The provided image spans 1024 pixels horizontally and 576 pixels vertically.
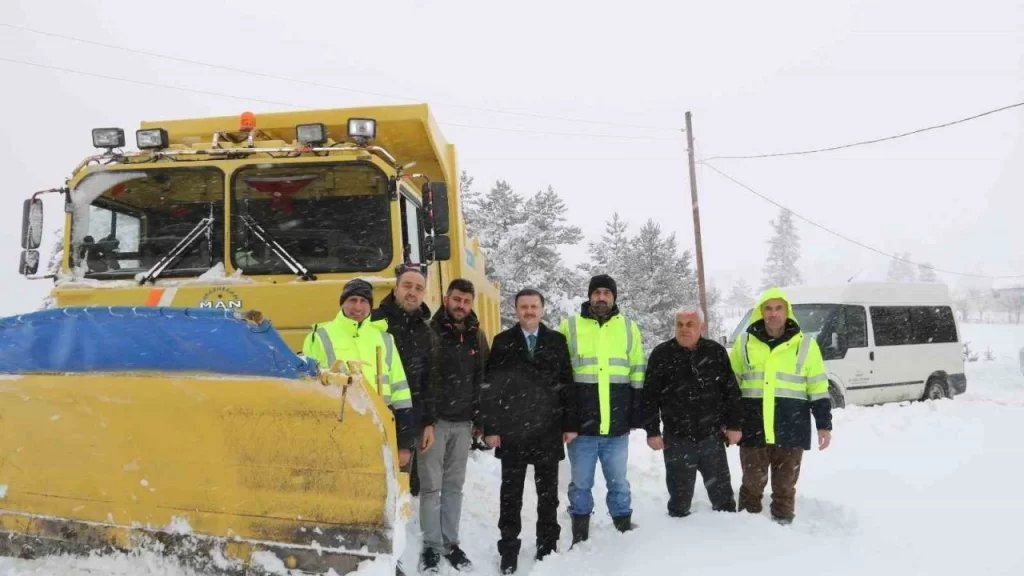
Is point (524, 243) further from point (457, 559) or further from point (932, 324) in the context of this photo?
point (457, 559)

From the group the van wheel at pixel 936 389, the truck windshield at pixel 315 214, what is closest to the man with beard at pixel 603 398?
the truck windshield at pixel 315 214

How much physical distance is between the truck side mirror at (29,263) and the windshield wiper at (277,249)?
177 cm

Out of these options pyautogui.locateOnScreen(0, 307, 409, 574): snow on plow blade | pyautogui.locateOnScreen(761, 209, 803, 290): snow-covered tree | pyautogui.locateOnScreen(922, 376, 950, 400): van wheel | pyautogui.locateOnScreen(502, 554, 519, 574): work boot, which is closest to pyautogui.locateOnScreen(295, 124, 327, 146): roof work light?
pyautogui.locateOnScreen(0, 307, 409, 574): snow on plow blade

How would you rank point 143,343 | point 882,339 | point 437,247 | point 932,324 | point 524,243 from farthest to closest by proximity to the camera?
point 524,243 < point 932,324 < point 882,339 < point 437,247 < point 143,343

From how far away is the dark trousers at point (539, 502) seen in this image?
4262 millimetres

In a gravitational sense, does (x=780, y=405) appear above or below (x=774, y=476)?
above

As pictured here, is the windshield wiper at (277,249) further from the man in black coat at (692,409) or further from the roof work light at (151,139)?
the man in black coat at (692,409)

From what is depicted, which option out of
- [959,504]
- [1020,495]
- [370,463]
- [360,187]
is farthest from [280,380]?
[1020,495]

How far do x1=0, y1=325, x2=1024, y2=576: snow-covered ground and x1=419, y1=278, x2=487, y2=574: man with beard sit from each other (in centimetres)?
22

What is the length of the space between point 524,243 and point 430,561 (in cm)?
2535

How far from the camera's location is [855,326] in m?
11.2

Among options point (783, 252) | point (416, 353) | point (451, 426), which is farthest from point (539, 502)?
point (783, 252)

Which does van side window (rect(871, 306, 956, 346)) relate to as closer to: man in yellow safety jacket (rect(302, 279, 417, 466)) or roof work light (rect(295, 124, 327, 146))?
roof work light (rect(295, 124, 327, 146))

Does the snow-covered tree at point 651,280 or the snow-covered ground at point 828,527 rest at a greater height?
the snow-covered tree at point 651,280
